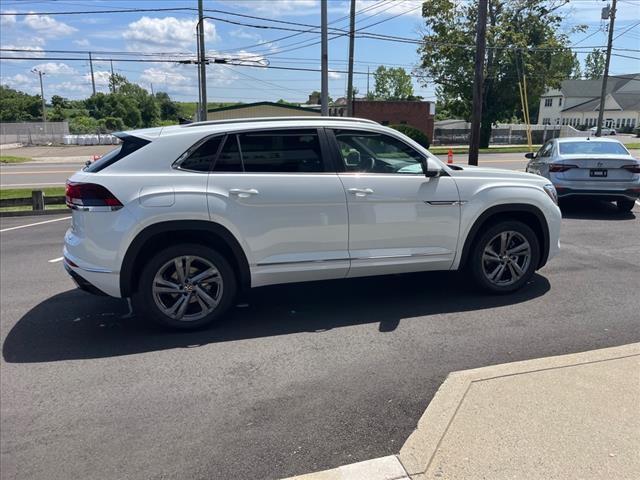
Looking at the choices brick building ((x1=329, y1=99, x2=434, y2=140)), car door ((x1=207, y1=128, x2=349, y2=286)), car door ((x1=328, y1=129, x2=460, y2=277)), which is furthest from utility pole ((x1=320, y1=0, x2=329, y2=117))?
brick building ((x1=329, y1=99, x2=434, y2=140))

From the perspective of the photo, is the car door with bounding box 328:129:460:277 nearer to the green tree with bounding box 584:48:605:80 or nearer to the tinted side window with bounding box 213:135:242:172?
the tinted side window with bounding box 213:135:242:172

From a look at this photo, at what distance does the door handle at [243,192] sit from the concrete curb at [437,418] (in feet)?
7.20

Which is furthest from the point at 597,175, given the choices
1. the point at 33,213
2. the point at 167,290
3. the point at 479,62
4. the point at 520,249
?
the point at 33,213

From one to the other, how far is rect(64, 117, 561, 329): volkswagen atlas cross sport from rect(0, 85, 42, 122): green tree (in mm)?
94419

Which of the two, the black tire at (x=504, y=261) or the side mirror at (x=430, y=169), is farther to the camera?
the black tire at (x=504, y=261)

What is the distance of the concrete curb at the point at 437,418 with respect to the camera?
8.75 feet

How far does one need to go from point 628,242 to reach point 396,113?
4346 cm

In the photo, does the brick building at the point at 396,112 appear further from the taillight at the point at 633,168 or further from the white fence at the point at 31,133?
the taillight at the point at 633,168

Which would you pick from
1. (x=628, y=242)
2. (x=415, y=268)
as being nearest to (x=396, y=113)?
(x=628, y=242)

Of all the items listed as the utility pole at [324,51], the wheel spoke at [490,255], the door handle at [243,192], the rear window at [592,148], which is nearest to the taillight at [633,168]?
the rear window at [592,148]

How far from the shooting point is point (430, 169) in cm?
496

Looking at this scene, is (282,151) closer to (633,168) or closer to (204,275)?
(204,275)

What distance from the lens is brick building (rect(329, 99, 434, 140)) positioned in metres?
48.1

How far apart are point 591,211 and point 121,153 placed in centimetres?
974
